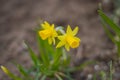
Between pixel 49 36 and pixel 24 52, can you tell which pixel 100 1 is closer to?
pixel 24 52

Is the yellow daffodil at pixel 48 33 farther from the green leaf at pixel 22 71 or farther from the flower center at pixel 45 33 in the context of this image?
the green leaf at pixel 22 71

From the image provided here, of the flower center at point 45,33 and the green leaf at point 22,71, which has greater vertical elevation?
the flower center at point 45,33

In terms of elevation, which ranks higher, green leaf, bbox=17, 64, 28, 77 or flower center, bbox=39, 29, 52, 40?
flower center, bbox=39, 29, 52, 40

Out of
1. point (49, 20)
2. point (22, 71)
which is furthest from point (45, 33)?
point (49, 20)

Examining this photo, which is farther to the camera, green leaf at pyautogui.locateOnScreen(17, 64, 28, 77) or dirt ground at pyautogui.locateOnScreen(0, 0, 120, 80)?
dirt ground at pyautogui.locateOnScreen(0, 0, 120, 80)

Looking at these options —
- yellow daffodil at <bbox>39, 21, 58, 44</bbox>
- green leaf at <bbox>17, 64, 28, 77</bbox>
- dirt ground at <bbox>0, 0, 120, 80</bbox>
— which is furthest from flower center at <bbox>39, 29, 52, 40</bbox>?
dirt ground at <bbox>0, 0, 120, 80</bbox>

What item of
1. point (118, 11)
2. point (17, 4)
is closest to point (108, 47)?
point (118, 11)

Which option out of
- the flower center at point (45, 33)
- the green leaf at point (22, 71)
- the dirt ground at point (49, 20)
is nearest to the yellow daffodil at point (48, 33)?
the flower center at point (45, 33)

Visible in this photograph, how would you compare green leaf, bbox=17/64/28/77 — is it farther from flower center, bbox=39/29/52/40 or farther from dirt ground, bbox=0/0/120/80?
dirt ground, bbox=0/0/120/80
